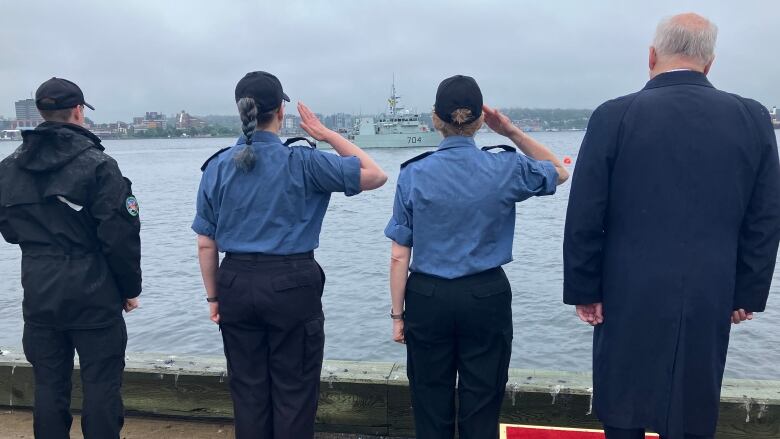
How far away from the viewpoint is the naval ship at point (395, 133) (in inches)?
3022

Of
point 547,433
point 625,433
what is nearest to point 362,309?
point 547,433

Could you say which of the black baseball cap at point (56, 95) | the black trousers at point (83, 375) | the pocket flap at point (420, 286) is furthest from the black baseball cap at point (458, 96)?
the black trousers at point (83, 375)

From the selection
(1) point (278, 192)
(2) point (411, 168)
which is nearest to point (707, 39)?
(2) point (411, 168)

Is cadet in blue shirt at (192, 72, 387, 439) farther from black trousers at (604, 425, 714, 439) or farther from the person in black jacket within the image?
black trousers at (604, 425, 714, 439)

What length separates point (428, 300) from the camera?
9.93 ft

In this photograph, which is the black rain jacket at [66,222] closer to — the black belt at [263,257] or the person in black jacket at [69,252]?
the person in black jacket at [69,252]

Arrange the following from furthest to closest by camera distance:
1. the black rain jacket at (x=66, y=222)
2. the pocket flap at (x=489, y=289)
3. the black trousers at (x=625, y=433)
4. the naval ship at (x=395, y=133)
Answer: the naval ship at (x=395, y=133) → the black rain jacket at (x=66, y=222) → the pocket flap at (x=489, y=289) → the black trousers at (x=625, y=433)

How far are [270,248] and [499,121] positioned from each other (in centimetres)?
132

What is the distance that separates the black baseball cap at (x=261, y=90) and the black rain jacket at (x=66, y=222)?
78 cm

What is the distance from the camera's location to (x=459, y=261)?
299cm

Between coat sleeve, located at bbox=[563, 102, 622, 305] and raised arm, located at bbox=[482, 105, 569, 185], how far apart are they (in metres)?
0.59

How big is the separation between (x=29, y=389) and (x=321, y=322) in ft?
7.42

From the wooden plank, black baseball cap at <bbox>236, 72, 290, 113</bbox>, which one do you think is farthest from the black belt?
the wooden plank

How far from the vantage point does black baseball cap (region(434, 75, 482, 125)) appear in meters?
3.04
